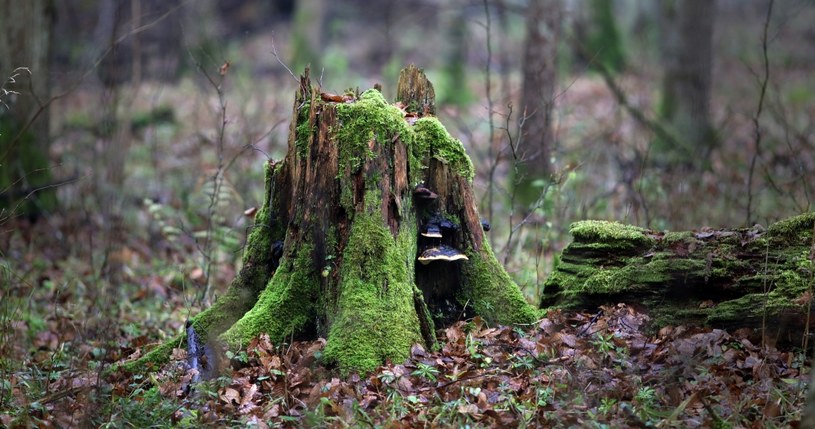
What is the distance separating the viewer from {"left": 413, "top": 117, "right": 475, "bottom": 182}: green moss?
5.56m

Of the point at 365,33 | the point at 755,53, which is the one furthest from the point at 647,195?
the point at 365,33

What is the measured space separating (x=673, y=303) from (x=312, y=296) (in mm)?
2806

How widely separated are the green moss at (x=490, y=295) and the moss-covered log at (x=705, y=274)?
1.27ft

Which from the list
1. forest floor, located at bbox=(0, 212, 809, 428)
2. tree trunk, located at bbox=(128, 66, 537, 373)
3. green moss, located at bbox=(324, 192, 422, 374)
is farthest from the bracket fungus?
forest floor, located at bbox=(0, 212, 809, 428)

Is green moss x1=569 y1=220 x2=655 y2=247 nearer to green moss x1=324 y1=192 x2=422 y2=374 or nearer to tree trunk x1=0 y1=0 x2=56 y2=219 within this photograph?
green moss x1=324 y1=192 x2=422 y2=374

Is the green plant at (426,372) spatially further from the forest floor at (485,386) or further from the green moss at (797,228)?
the green moss at (797,228)

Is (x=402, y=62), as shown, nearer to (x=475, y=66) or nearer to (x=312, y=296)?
(x=475, y=66)

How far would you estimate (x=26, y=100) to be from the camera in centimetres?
1087

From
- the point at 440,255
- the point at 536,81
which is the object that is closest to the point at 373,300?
the point at 440,255

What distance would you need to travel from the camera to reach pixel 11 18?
423 inches

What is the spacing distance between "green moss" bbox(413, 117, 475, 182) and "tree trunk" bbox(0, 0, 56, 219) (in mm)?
7545

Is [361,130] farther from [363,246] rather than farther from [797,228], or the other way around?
[797,228]

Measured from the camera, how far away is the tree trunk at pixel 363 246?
5.09 metres

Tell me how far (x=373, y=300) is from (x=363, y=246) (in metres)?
0.41
